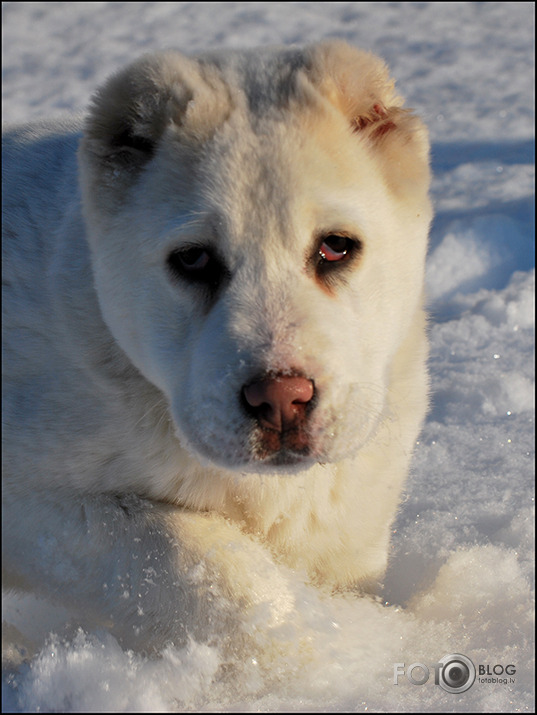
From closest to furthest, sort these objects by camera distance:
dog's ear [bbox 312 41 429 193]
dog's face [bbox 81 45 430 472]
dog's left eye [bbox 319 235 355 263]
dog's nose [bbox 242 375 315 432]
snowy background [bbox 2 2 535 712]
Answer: dog's nose [bbox 242 375 315 432] < dog's face [bbox 81 45 430 472] < dog's left eye [bbox 319 235 355 263] < snowy background [bbox 2 2 535 712] < dog's ear [bbox 312 41 429 193]

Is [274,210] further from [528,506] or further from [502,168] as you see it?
[502,168]

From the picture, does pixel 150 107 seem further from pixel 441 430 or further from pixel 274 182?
pixel 441 430

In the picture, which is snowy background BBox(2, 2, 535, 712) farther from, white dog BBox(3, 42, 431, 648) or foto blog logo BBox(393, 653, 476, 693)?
white dog BBox(3, 42, 431, 648)

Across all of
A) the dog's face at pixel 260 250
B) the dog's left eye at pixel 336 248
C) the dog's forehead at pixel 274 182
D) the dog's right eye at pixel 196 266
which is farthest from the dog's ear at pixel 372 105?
the dog's right eye at pixel 196 266

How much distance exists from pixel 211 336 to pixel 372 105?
3.49ft

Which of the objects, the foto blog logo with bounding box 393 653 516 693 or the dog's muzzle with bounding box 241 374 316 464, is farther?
the foto blog logo with bounding box 393 653 516 693

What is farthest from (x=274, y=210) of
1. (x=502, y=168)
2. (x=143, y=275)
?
(x=502, y=168)

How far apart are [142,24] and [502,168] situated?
5.45 m

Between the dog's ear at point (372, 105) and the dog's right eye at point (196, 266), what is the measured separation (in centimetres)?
72

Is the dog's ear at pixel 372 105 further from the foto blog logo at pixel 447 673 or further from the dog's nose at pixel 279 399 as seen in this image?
the foto blog logo at pixel 447 673

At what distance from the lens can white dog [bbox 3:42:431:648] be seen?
8.19 feet

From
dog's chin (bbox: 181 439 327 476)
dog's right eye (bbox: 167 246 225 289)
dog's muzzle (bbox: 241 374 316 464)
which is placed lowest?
dog's chin (bbox: 181 439 327 476)

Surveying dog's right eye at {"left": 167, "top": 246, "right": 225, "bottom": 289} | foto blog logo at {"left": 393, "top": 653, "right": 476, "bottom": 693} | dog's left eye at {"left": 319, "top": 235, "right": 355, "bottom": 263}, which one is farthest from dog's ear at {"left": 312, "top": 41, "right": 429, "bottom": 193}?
foto blog logo at {"left": 393, "top": 653, "right": 476, "bottom": 693}

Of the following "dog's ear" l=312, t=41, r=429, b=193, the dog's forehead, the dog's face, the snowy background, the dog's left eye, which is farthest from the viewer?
"dog's ear" l=312, t=41, r=429, b=193
